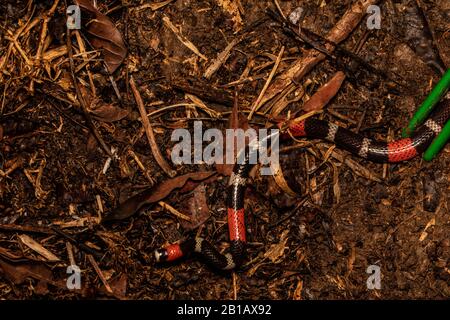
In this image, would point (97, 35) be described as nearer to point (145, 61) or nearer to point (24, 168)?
point (145, 61)

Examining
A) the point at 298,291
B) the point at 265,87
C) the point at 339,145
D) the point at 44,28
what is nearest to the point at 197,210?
the point at 298,291

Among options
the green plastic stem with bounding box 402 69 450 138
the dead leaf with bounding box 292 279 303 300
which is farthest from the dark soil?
the green plastic stem with bounding box 402 69 450 138

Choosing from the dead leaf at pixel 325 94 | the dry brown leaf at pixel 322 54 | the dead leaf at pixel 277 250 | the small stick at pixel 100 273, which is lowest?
the small stick at pixel 100 273

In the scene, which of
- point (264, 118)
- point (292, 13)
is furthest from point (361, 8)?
point (264, 118)

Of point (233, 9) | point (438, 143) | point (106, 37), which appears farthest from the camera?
point (233, 9)

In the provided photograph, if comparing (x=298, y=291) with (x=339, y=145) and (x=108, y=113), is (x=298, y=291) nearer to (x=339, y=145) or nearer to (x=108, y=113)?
(x=339, y=145)

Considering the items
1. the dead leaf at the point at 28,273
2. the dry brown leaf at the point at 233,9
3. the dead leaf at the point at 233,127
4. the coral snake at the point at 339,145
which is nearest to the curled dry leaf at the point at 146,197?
the dead leaf at the point at 233,127

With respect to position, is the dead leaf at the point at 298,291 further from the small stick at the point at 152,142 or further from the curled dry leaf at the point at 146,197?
the small stick at the point at 152,142

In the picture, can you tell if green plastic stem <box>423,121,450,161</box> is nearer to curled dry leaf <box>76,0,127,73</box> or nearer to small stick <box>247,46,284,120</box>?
small stick <box>247,46,284,120</box>
